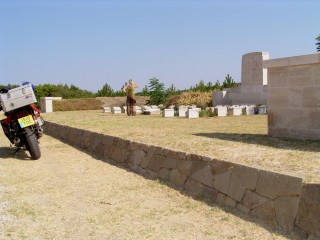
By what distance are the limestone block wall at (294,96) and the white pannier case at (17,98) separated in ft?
14.4

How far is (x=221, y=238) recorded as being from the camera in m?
3.56

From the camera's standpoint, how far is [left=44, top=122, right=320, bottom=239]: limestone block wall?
343 cm

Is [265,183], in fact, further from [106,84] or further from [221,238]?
[106,84]

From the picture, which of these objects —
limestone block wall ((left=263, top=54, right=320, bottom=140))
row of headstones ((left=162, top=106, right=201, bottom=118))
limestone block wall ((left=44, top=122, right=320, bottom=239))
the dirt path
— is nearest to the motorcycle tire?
the dirt path

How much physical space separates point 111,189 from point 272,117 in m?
3.17

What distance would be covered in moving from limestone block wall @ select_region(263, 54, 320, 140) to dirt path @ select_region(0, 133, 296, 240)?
8.21 feet

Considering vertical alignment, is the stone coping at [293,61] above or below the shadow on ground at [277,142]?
above

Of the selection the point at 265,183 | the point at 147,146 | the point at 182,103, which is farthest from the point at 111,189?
the point at 182,103

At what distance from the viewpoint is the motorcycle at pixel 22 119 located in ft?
24.7

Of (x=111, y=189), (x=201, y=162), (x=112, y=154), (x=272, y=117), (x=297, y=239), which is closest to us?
(x=297, y=239)

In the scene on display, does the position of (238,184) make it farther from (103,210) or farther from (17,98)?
(17,98)

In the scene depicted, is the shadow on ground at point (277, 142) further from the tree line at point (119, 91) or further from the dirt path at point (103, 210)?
the tree line at point (119, 91)

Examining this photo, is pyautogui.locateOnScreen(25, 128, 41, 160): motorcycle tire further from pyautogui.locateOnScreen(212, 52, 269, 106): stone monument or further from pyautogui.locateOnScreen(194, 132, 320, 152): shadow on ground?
pyautogui.locateOnScreen(212, 52, 269, 106): stone monument

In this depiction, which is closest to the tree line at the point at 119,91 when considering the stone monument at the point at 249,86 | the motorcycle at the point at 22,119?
the stone monument at the point at 249,86
